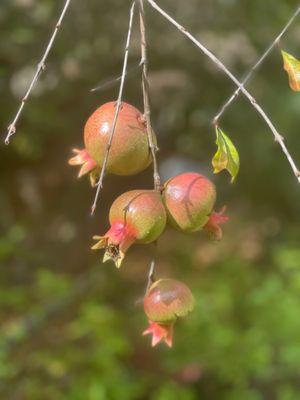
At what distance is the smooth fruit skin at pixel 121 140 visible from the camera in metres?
1.27

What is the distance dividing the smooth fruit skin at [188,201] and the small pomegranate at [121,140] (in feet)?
0.24

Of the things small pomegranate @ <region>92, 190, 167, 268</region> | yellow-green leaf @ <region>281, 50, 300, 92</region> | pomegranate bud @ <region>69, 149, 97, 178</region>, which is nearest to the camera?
small pomegranate @ <region>92, 190, 167, 268</region>

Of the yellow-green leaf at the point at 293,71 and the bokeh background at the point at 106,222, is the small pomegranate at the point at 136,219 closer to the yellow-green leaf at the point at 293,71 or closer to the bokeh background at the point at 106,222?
the yellow-green leaf at the point at 293,71

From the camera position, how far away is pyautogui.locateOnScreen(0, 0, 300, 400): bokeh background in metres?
3.31

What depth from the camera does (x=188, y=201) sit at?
4.14 ft

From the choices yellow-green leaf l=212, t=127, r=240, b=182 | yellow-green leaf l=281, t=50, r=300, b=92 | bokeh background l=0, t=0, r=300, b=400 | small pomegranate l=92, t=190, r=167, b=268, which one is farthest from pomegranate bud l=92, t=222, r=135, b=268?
bokeh background l=0, t=0, r=300, b=400

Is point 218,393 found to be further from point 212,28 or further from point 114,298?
point 212,28

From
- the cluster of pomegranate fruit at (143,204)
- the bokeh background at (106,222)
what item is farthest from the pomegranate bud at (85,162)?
the bokeh background at (106,222)

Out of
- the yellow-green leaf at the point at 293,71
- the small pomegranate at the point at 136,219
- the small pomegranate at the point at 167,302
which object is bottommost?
the small pomegranate at the point at 167,302

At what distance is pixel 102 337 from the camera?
3.35 meters

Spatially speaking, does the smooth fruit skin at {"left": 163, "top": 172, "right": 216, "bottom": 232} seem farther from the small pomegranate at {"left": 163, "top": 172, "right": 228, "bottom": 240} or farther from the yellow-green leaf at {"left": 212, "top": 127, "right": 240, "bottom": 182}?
the yellow-green leaf at {"left": 212, "top": 127, "right": 240, "bottom": 182}

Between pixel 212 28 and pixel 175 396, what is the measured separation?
1.88 meters

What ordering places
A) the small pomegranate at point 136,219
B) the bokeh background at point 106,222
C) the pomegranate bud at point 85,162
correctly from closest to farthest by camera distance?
1. the small pomegranate at point 136,219
2. the pomegranate bud at point 85,162
3. the bokeh background at point 106,222

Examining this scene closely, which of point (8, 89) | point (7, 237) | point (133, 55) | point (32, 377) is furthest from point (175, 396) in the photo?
point (133, 55)
